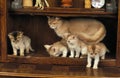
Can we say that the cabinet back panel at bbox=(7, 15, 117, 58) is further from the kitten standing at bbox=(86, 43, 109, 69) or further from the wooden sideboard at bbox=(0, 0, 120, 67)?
the kitten standing at bbox=(86, 43, 109, 69)

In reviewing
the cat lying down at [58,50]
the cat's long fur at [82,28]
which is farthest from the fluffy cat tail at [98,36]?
the cat lying down at [58,50]

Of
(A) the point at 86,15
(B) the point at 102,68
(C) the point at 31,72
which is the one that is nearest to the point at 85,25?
(A) the point at 86,15

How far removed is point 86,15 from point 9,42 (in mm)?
386

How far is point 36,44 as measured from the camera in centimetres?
155

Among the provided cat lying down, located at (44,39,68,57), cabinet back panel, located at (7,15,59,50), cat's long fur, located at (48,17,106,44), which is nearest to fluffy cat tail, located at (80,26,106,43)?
cat's long fur, located at (48,17,106,44)

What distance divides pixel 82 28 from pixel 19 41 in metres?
0.30

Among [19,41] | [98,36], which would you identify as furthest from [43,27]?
[98,36]

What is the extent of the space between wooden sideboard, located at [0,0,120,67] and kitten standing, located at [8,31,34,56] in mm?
26

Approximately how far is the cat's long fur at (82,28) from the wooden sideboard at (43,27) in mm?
44

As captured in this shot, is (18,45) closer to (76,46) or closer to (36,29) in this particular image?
(36,29)

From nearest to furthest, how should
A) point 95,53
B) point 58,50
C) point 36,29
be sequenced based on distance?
point 95,53
point 58,50
point 36,29

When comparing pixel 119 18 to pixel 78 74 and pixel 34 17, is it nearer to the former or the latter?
pixel 78 74

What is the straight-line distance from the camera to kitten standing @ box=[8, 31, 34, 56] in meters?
1.39

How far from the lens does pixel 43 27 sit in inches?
60.4
